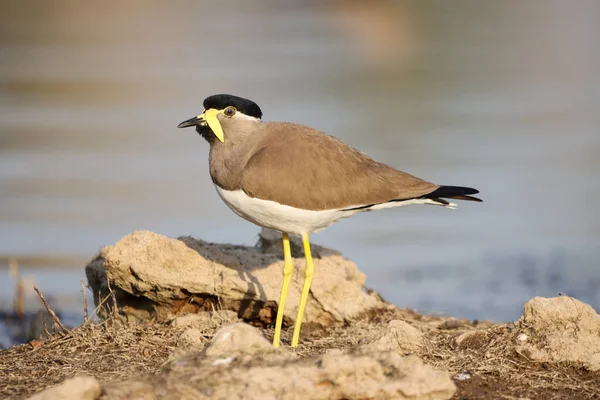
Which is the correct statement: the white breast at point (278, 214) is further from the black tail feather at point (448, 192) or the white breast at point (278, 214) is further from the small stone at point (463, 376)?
the small stone at point (463, 376)

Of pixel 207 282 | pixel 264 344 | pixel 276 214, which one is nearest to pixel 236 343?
→ pixel 264 344

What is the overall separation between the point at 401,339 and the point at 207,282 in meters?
1.69

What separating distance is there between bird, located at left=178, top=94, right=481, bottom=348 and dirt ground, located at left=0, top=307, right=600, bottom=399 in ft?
1.79

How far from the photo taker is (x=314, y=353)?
6746mm

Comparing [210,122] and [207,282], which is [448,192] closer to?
[210,122]

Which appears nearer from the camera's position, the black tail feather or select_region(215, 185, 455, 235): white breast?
select_region(215, 185, 455, 235): white breast

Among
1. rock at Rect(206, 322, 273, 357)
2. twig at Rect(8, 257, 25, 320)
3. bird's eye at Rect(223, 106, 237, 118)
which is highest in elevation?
bird's eye at Rect(223, 106, 237, 118)

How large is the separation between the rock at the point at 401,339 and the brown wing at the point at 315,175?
95 cm

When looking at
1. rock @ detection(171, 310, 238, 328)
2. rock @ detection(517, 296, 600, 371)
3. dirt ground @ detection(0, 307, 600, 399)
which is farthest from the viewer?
rock @ detection(171, 310, 238, 328)

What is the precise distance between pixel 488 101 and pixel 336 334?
1135cm

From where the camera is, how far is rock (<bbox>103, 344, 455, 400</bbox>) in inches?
197

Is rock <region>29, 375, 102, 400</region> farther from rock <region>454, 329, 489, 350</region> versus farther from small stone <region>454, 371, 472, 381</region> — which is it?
rock <region>454, 329, 489, 350</region>

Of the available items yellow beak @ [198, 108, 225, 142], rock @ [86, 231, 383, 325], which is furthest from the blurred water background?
yellow beak @ [198, 108, 225, 142]

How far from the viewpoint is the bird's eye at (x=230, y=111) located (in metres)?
7.21
